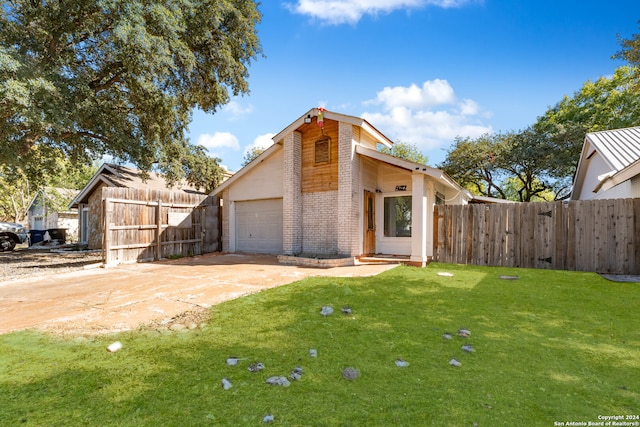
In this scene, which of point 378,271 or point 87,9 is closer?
point 378,271

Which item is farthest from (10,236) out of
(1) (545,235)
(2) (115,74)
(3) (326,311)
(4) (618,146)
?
(4) (618,146)

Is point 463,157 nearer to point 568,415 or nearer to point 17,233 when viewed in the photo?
point 568,415

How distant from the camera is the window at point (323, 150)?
10.3m

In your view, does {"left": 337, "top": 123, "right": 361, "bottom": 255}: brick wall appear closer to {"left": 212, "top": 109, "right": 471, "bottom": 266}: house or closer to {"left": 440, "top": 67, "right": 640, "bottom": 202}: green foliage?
{"left": 212, "top": 109, "right": 471, "bottom": 266}: house

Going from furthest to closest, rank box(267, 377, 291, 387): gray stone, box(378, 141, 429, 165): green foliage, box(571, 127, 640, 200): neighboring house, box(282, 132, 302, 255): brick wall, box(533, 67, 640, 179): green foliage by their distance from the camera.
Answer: box(378, 141, 429, 165): green foliage, box(533, 67, 640, 179): green foliage, box(282, 132, 302, 255): brick wall, box(571, 127, 640, 200): neighboring house, box(267, 377, 291, 387): gray stone

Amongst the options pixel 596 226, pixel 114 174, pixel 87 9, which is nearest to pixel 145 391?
pixel 596 226

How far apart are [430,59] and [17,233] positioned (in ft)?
72.4

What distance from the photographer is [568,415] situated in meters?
2.11

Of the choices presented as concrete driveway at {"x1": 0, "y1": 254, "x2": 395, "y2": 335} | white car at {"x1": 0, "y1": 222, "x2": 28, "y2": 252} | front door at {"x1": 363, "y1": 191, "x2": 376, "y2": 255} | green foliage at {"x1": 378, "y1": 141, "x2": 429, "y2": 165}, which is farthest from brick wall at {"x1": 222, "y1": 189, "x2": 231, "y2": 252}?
green foliage at {"x1": 378, "y1": 141, "x2": 429, "y2": 165}

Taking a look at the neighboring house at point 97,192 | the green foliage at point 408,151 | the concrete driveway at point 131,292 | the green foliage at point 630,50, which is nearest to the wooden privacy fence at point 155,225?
the concrete driveway at point 131,292

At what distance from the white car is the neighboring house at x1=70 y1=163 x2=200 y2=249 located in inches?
109

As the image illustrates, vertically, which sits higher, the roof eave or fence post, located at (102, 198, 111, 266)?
the roof eave

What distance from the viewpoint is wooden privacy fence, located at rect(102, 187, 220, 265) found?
9.48 m

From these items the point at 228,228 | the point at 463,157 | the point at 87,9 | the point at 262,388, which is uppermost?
the point at 87,9
